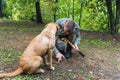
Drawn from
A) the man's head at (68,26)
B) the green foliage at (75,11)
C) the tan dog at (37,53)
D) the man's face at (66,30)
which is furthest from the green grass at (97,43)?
the green foliage at (75,11)

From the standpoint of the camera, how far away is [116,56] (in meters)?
10.3

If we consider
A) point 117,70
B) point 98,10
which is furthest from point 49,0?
point 117,70

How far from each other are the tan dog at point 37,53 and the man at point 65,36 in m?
0.37

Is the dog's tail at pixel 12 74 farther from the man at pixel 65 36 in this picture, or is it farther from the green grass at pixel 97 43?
the green grass at pixel 97 43

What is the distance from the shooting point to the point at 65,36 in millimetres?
8805

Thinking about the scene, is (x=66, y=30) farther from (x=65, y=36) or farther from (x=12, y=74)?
(x=12, y=74)

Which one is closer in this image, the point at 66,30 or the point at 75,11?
the point at 66,30

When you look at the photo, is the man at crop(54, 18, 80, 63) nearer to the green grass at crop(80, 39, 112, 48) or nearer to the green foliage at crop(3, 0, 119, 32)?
the green grass at crop(80, 39, 112, 48)

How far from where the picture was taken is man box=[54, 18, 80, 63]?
8.15 m

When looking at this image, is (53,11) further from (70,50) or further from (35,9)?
(70,50)

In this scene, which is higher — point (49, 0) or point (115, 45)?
point (49, 0)

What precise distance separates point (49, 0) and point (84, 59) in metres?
8.59

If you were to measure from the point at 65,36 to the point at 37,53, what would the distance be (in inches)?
70.0

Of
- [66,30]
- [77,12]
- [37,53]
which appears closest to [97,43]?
[66,30]
